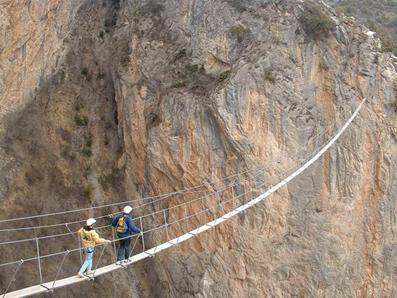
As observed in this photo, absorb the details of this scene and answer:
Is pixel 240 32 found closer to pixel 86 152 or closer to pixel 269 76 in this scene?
pixel 269 76

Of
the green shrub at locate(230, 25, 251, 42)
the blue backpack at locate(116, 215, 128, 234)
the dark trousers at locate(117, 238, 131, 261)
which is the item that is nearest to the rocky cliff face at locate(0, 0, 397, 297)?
the green shrub at locate(230, 25, 251, 42)

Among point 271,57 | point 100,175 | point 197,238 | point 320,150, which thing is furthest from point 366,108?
point 100,175

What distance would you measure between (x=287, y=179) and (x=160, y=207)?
3297 mm

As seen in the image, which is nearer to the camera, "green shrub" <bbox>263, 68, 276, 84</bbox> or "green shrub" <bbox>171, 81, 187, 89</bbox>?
"green shrub" <bbox>263, 68, 276, 84</bbox>

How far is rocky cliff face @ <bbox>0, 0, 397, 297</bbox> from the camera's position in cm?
1216

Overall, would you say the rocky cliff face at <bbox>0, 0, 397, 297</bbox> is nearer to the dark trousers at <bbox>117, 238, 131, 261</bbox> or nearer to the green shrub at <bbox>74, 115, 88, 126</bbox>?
the green shrub at <bbox>74, 115, 88, 126</bbox>

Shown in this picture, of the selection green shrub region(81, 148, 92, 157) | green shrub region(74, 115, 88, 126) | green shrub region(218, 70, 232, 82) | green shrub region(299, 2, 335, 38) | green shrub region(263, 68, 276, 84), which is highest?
green shrub region(299, 2, 335, 38)

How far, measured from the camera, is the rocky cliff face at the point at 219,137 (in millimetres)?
12156

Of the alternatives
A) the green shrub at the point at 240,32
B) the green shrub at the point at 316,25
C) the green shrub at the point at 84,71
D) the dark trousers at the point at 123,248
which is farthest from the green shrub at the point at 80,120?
the green shrub at the point at 316,25

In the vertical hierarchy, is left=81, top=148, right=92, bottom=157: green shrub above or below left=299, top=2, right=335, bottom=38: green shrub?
below

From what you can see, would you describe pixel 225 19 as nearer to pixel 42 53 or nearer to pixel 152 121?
pixel 152 121

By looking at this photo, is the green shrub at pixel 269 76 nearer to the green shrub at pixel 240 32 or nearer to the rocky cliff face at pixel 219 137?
the rocky cliff face at pixel 219 137

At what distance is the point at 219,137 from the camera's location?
40.3 feet

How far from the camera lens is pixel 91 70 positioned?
48.6 ft
